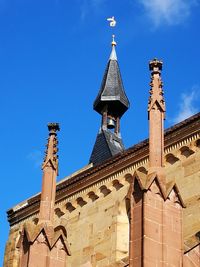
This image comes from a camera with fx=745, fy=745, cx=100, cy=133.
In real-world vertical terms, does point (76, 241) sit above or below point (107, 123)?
below

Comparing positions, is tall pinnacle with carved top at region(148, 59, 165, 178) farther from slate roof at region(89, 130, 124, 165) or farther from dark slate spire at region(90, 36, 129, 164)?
dark slate spire at region(90, 36, 129, 164)

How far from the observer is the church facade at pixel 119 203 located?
13.1m

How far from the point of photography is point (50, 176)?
16.4m

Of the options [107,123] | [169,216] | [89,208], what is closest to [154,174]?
[169,216]

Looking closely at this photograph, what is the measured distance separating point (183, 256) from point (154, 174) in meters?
1.54

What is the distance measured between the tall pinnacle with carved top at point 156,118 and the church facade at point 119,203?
2cm

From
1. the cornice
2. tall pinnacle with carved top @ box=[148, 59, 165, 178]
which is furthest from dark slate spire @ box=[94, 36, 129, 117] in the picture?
tall pinnacle with carved top @ box=[148, 59, 165, 178]

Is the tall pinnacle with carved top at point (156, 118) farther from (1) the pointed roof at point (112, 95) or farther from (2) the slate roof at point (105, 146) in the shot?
(1) the pointed roof at point (112, 95)

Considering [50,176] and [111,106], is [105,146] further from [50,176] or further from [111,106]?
[50,176]

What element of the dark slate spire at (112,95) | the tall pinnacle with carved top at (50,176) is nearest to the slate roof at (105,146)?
the dark slate spire at (112,95)

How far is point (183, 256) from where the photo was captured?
13.2 meters

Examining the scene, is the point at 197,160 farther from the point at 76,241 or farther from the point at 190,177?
the point at 76,241

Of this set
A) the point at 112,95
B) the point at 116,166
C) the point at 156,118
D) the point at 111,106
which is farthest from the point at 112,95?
the point at 156,118

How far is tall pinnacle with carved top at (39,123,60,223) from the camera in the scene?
1577 cm
